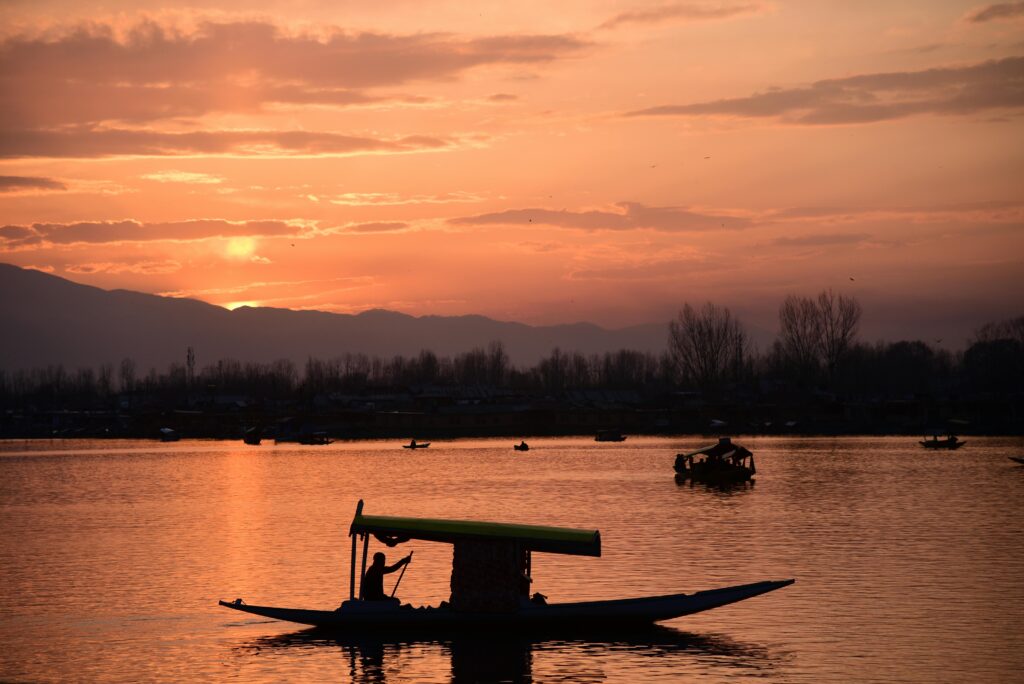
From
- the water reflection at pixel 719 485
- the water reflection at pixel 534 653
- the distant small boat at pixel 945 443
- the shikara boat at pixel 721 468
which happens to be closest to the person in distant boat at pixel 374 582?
the water reflection at pixel 534 653

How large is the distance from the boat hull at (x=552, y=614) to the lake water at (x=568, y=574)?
632 mm

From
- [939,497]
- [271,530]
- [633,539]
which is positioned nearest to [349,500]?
[271,530]

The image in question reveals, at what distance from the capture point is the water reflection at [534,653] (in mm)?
34562

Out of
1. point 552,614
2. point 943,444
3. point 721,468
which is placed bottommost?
point 552,614

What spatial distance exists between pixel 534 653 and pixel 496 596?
6.88 ft

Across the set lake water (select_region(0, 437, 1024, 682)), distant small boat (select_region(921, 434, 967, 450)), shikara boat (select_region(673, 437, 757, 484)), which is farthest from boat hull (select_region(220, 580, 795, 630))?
distant small boat (select_region(921, 434, 967, 450))

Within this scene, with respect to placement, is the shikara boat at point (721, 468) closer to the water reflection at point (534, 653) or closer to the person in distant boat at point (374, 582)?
the water reflection at point (534, 653)

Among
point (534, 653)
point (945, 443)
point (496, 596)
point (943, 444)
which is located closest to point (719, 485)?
point (945, 443)

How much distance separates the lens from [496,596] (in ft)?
123

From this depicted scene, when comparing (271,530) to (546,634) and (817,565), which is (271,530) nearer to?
(817,565)

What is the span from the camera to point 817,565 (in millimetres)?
55156

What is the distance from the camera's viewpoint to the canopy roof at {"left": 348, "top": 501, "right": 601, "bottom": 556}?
36.0m

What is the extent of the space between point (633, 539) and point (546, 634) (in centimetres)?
2840

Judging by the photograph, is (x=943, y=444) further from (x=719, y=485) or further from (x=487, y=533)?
(x=487, y=533)
